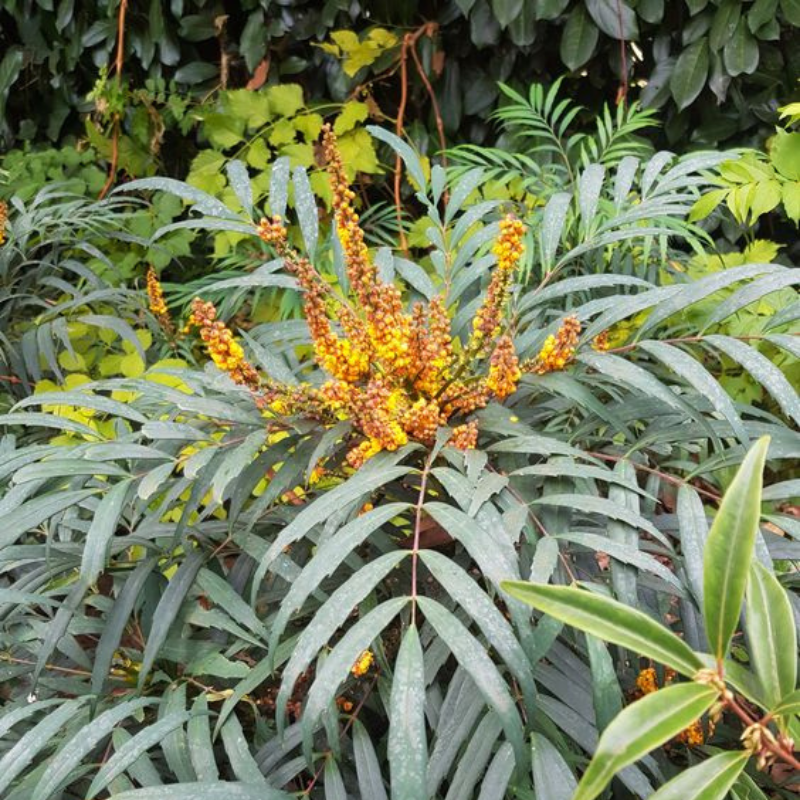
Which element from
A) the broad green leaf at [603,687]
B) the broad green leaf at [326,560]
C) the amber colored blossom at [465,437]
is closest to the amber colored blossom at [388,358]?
the amber colored blossom at [465,437]

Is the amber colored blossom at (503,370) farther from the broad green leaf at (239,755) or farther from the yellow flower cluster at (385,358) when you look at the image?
the broad green leaf at (239,755)

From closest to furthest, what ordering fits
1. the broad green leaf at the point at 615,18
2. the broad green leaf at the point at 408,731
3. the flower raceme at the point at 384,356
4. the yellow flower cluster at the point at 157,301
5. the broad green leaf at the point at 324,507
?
the broad green leaf at the point at 408,731 → the broad green leaf at the point at 324,507 → the flower raceme at the point at 384,356 → the yellow flower cluster at the point at 157,301 → the broad green leaf at the point at 615,18

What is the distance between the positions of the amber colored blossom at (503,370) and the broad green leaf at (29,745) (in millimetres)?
479

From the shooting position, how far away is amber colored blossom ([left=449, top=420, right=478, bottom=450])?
740mm

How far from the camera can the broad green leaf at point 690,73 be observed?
5.67 feet

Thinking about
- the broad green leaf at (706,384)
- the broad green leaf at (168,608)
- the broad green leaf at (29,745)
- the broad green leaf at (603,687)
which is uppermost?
the broad green leaf at (706,384)

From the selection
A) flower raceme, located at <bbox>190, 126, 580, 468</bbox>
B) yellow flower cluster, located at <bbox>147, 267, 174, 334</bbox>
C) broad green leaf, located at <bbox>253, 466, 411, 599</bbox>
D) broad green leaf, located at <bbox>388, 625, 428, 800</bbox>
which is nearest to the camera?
broad green leaf, located at <bbox>388, 625, 428, 800</bbox>

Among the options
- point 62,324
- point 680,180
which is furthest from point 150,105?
point 680,180

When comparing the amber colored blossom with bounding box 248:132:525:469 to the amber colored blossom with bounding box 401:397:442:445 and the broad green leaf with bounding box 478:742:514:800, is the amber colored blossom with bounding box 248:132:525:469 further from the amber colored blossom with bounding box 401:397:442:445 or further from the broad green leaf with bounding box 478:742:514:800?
the broad green leaf with bounding box 478:742:514:800

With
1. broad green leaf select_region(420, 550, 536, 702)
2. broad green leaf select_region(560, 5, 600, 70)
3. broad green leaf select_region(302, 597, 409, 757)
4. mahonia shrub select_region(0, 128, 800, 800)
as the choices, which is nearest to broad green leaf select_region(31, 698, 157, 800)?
mahonia shrub select_region(0, 128, 800, 800)

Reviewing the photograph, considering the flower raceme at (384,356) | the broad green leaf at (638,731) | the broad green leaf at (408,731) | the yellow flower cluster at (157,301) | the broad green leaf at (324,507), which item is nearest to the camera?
the broad green leaf at (638,731)

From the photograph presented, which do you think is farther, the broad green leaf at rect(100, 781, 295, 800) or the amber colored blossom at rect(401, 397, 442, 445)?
the amber colored blossom at rect(401, 397, 442, 445)

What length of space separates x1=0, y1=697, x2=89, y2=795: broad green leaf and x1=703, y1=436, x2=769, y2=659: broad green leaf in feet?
1.91

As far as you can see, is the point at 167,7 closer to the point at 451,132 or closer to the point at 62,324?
the point at 451,132
